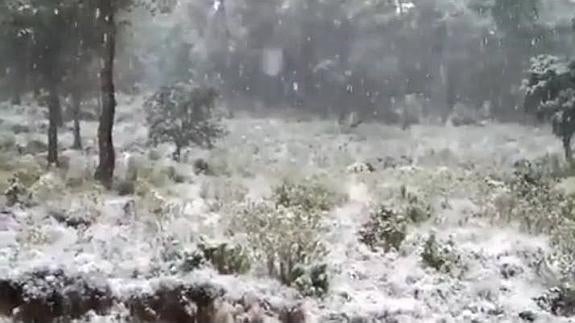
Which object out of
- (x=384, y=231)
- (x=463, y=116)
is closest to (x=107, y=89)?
(x=384, y=231)

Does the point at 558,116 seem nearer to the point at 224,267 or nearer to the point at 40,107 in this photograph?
the point at 224,267

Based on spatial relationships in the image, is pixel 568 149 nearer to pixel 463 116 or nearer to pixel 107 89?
pixel 463 116

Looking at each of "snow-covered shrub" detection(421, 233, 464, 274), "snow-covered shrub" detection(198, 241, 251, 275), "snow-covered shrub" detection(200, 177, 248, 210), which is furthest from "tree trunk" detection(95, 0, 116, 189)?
"snow-covered shrub" detection(421, 233, 464, 274)

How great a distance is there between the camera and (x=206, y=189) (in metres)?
6.19

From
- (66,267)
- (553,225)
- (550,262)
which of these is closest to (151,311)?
(66,267)

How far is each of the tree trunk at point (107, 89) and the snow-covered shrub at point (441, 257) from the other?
106 inches

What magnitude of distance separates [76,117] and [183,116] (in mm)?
930

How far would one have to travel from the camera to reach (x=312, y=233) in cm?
529

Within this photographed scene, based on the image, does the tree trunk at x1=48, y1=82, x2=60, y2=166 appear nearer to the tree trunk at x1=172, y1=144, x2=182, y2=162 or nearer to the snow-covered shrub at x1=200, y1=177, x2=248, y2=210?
the tree trunk at x1=172, y1=144, x2=182, y2=162

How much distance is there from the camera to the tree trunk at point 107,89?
643cm

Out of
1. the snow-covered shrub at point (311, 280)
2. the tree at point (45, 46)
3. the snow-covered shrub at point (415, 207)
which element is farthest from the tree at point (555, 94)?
the tree at point (45, 46)

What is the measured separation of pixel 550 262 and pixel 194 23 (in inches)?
142

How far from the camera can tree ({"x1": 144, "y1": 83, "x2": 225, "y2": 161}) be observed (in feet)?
22.1

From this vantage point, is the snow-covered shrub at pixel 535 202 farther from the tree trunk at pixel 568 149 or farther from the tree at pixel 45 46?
the tree at pixel 45 46
